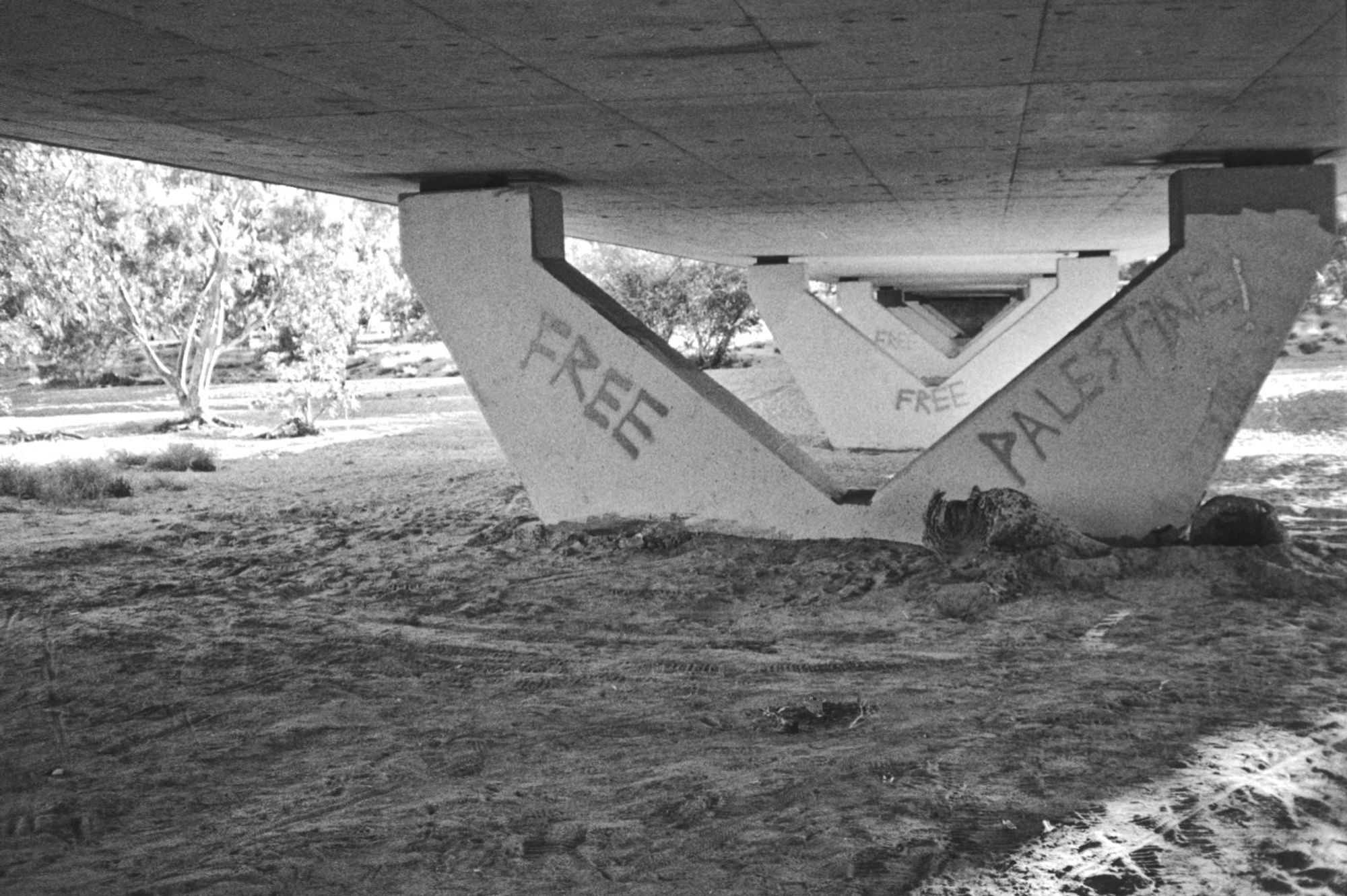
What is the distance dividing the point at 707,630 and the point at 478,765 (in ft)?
8.29

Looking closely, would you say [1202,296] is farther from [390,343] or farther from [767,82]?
[390,343]

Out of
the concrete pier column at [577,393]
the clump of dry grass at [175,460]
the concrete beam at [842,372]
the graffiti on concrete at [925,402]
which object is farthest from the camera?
the graffiti on concrete at [925,402]

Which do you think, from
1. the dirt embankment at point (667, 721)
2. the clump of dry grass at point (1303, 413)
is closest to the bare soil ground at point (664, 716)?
the dirt embankment at point (667, 721)

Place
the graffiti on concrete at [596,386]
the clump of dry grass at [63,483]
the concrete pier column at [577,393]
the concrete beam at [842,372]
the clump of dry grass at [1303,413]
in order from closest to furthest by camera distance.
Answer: the concrete pier column at [577,393]
the graffiti on concrete at [596,386]
the clump of dry grass at [63,483]
the clump of dry grass at [1303,413]
the concrete beam at [842,372]

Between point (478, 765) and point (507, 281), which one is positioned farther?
point (507, 281)

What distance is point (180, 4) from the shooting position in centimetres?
459

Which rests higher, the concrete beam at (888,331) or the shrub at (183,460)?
the concrete beam at (888,331)

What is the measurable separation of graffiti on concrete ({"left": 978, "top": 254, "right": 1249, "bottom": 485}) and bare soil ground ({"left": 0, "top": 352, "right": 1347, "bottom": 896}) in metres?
1.10

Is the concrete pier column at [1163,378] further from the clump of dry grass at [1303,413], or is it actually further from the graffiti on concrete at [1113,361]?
the clump of dry grass at [1303,413]

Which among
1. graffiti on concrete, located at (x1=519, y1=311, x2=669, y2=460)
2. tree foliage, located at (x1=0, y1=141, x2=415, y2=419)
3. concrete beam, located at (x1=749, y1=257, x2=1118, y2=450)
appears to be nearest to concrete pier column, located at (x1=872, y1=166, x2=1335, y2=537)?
graffiti on concrete, located at (x1=519, y1=311, x2=669, y2=460)

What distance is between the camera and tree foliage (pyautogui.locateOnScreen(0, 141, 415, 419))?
20.1m

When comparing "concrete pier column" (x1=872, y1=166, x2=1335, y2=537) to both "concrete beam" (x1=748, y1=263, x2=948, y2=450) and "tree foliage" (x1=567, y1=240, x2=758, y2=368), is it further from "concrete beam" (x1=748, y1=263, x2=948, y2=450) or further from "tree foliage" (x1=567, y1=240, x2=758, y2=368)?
"tree foliage" (x1=567, y1=240, x2=758, y2=368)

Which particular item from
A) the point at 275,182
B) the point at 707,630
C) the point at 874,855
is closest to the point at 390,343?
the point at 275,182

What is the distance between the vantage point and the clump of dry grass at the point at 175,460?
17.1 metres
